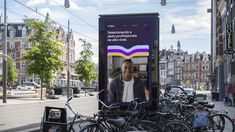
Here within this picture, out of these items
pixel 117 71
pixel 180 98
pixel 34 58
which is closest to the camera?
pixel 117 71

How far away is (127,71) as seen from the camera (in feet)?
44.4

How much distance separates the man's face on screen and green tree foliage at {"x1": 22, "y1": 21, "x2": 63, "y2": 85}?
32186mm

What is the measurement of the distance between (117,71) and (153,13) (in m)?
1.94

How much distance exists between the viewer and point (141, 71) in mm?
13461

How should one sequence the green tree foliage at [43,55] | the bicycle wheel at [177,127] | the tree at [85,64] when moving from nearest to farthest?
the bicycle wheel at [177,127], the green tree foliage at [43,55], the tree at [85,64]

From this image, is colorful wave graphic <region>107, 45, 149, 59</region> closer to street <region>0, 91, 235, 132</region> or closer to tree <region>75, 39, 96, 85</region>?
street <region>0, 91, 235, 132</region>

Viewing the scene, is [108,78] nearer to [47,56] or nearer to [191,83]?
[47,56]

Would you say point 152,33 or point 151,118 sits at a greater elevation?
point 152,33

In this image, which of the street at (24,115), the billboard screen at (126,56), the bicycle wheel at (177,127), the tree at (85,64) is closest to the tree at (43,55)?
the street at (24,115)

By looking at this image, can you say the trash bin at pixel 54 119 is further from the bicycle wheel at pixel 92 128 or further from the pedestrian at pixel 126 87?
the pedestrian at pixel 126 87

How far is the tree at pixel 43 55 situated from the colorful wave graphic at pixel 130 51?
3200 cm

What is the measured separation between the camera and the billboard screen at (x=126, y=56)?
1343 cm

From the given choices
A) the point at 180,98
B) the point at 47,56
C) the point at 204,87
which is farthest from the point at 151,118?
→ the point at 204,87

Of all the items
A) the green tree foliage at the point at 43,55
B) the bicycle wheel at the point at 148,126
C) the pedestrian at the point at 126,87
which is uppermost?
the green tree foliage at the point at 43,55
